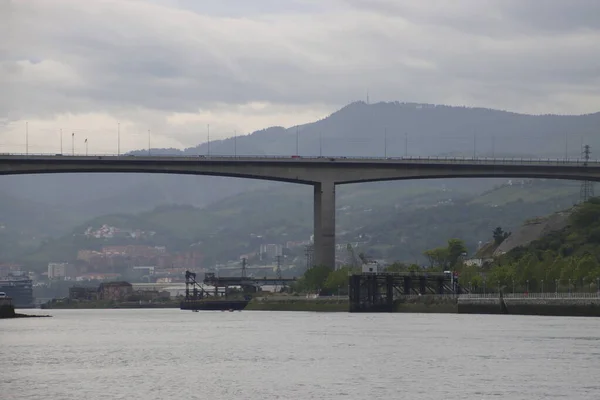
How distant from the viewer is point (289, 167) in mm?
194375

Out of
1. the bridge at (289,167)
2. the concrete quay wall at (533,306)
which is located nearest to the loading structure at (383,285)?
the bridge at (289,167)

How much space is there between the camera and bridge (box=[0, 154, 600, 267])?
18862cm

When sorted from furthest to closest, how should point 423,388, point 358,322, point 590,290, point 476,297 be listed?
1. point 476,297
2. point 590,290
3. point 358,322
4. point 423,388

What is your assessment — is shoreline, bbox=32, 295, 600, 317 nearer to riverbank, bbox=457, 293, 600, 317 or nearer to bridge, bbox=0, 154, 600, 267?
riverbank, bbox=457, 293, 600, 317

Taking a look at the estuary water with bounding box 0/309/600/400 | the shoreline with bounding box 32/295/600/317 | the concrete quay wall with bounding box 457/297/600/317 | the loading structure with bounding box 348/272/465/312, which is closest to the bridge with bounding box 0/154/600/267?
the loading structure with bounding box 348/272/465/312

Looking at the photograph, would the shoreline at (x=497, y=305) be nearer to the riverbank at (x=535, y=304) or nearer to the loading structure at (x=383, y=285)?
the riverbank at (x=535, y=304)

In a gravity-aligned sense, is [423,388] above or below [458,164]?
below

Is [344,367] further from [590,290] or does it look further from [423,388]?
[590,290]

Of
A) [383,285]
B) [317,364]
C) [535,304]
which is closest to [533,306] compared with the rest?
[535,304]

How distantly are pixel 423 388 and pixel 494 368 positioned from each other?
991 cm

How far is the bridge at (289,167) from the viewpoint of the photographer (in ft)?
619

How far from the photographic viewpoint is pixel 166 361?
78875mm

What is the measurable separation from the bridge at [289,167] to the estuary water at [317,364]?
7669cm

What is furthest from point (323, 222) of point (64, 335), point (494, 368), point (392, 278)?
point (494, 368)
